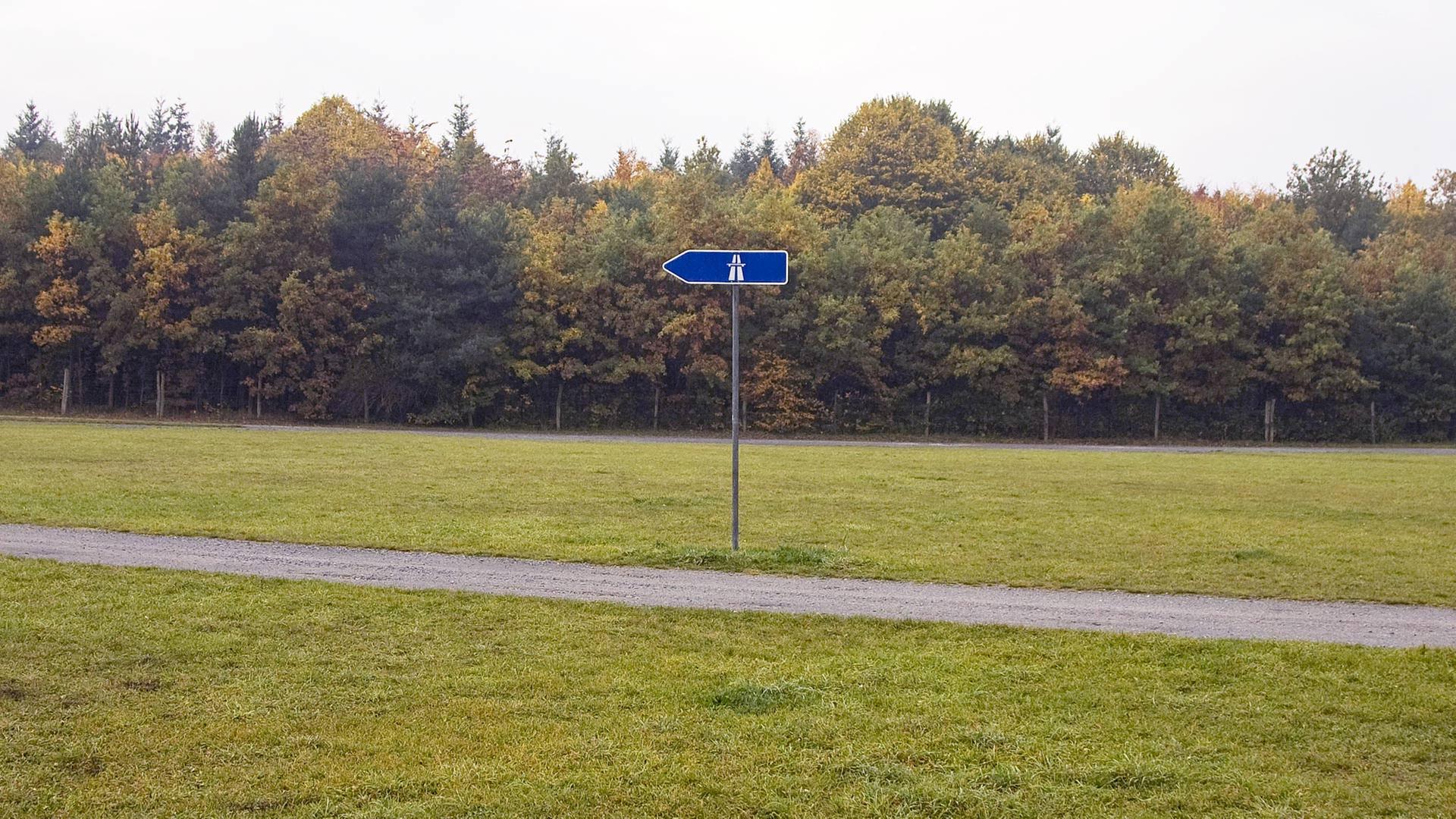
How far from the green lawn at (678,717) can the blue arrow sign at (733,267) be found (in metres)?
3.94

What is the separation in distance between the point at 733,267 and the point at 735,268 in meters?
0.04

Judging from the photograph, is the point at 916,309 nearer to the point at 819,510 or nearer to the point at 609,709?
the point at 819,510

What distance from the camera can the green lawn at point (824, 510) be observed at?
40.7 ft

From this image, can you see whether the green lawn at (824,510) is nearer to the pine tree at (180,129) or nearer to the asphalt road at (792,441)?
the asphalt road at (792,441)

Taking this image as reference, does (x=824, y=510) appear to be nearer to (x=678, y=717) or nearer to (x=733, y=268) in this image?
(x=733, y=268)

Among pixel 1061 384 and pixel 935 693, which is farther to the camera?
pixel 1061 384

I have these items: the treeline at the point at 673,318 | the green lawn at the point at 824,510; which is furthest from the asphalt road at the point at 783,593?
the treeline at the point at 673,318

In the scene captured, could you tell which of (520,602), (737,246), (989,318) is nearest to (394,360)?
(737,246)

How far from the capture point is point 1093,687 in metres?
7.17

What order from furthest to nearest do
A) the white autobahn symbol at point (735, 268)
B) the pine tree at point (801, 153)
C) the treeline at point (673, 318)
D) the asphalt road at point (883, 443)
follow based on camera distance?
the pine tree at point (801, 153) → the treeline at point (673, 318) → the asphalt road at point (883, 443) → the white autobahn symbol at point (735, 268)

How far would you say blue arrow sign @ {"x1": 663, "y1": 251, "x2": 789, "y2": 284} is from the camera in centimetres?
1186

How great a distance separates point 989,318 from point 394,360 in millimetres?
25974

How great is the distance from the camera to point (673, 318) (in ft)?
163

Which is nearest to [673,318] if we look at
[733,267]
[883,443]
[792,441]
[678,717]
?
[792,441]
